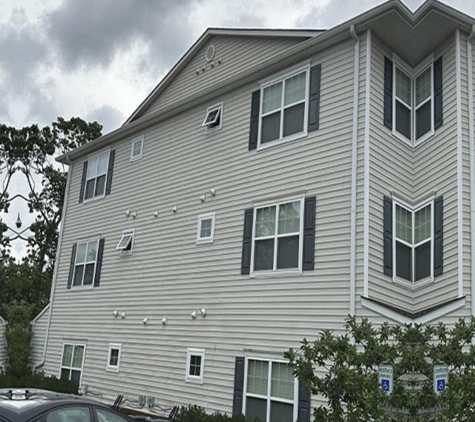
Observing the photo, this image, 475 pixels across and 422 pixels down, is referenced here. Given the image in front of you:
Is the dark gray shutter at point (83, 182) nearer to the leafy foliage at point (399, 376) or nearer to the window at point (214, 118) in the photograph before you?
the window at point (214, 118)

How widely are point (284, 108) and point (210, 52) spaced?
4.54 metres

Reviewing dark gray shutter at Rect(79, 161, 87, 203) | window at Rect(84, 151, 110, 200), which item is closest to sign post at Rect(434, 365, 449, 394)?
window at Rect(84, 151, 110, 200)

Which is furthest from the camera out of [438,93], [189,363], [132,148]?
[132,148]

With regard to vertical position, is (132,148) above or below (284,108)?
above

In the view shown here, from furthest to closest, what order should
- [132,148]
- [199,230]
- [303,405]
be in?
[132,148]
[199,230]
[303,405]

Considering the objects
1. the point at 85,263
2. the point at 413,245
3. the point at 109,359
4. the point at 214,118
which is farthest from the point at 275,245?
the point at 85,263

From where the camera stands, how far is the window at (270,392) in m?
9.77

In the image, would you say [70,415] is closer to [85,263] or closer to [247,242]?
[247,242]

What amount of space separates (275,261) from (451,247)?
3255mm

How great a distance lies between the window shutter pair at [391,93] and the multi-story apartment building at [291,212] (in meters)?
0.04

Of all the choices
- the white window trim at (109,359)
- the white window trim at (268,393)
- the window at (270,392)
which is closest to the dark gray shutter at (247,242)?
the white window trim at (268,393)

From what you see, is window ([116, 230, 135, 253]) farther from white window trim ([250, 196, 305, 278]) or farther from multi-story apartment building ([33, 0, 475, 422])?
Result: white window trim ([250, 196, 305, 278])

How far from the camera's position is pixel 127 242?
1472cm

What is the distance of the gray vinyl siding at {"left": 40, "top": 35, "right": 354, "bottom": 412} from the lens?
10126 mm
